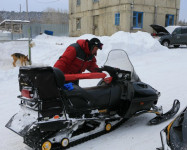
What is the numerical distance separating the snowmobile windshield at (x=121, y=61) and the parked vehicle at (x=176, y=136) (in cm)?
136

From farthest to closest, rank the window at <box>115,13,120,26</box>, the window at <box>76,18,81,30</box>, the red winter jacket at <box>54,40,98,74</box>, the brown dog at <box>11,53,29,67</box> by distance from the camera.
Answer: the window at <box>76,18,81,30</box> → the window at <box>115,13,120,26</box> → the brown dog at <box>11,53,29,67</box> → the red winter jacket at <box>54,40,98,74</box>

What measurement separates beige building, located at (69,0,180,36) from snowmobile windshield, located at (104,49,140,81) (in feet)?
55.2

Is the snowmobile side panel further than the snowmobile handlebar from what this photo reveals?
No

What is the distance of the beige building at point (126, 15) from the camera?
20203 millimetres

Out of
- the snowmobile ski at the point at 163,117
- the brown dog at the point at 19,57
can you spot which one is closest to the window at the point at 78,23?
the brown dog at the point at 19,57

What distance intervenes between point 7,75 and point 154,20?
17.3 metres

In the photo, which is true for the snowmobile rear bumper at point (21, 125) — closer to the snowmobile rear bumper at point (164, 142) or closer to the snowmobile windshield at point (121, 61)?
the snowmobile rear bumper at point (164, 142)

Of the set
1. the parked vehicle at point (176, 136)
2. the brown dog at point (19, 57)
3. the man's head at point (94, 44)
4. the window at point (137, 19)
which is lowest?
the parked vehicle at point (176, 136)


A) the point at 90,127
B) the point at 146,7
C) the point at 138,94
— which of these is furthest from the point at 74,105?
the point at 146,7

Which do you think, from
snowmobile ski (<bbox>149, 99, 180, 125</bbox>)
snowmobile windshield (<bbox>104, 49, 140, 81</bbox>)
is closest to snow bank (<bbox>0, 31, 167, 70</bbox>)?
snowmobile windshield (<bbox>104, 49, 140, 81</bbox>)

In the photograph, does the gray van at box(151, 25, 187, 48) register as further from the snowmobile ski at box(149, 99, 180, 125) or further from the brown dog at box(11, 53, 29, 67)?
the snowmobile ski at box(149, 99, 180, 125)

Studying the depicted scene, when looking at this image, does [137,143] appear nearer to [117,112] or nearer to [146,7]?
[117,112]

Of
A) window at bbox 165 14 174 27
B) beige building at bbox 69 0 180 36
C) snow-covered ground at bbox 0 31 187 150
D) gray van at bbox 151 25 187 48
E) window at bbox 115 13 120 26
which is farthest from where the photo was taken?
window at bbox 165 14 174 27

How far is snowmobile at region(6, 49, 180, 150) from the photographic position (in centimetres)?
272
